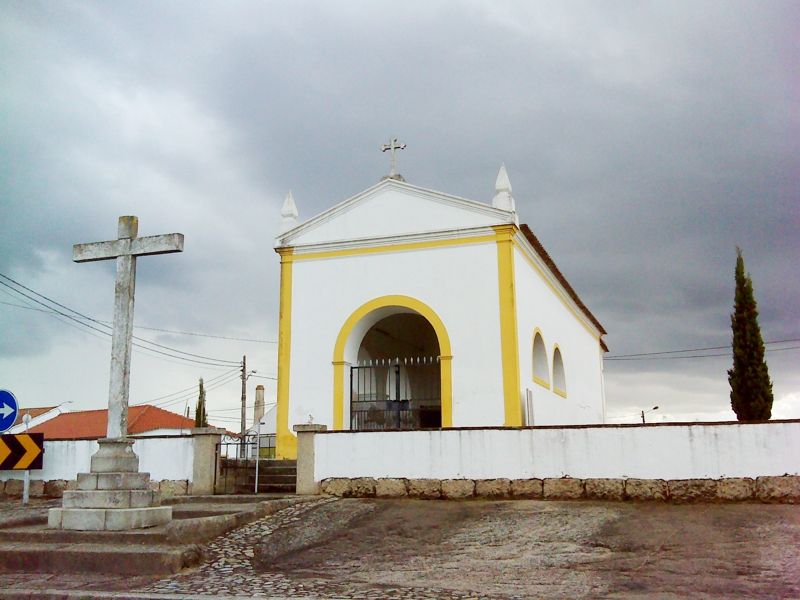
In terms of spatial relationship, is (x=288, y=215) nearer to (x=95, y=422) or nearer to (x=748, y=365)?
(x=748, y=365)

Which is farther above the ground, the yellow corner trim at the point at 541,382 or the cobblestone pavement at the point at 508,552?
the yellow corner trim at the point at 541,382

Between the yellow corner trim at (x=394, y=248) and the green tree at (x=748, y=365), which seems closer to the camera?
the yellow corner trim at (x=394, y=248)

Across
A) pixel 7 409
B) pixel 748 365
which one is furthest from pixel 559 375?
pixel 7 409

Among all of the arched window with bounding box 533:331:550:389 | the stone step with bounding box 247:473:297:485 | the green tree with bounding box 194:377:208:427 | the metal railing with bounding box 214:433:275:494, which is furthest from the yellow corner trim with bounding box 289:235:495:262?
the green tree with bounding box 194:377:208:427

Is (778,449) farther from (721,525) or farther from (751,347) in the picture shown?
(751,347)

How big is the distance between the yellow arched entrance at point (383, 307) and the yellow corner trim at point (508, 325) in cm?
112

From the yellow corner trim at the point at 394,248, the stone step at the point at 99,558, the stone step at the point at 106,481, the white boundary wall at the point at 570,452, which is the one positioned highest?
the yellow corner trim at the point at 394,248

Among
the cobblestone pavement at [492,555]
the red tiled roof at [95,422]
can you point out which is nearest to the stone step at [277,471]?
the cobblestone pavement at [492,555]

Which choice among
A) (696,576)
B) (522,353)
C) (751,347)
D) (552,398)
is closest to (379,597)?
(696,576)

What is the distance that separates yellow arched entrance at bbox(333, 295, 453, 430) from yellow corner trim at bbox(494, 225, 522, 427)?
112cm

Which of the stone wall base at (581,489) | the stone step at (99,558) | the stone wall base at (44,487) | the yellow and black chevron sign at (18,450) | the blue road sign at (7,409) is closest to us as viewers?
the stone step at (99,558)

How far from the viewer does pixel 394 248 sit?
1578 cm

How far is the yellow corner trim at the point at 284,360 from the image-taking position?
1514 cm

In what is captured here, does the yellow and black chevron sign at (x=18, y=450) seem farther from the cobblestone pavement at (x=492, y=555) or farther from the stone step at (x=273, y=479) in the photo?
the cobblestone pavement at (x=492, y=555)
